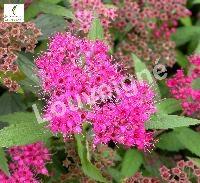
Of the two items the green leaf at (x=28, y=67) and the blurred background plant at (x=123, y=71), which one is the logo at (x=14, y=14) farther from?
the green leaf at (x=28, y=67)

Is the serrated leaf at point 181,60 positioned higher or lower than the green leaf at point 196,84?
lower

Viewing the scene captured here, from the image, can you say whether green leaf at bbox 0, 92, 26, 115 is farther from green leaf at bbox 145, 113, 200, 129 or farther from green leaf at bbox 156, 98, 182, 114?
green leaf at bbox 145, 113, 200, 129

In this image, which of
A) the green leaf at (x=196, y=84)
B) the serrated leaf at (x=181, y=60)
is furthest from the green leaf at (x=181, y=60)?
the green leaf at (x=196, y=84)

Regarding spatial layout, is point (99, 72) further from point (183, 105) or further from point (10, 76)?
point (183, 105)

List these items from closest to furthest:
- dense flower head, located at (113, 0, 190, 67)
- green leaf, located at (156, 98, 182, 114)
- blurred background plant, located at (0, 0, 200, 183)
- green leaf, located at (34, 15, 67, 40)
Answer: blurred background plant, located at (0, 0, 200, 183) < green leaf, located at (156, 98, 182, 114) < green leaf, located at (34, 15, 67, 40) < dense flower head, located at (113, 0, 190, 67)

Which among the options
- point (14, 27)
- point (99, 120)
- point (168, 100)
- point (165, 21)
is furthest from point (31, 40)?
point (165, 21)

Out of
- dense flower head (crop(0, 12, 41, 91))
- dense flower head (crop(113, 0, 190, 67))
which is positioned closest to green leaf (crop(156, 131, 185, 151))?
dense flower head (crop(113, 0, 190, 67))
